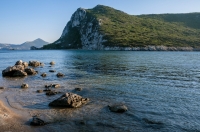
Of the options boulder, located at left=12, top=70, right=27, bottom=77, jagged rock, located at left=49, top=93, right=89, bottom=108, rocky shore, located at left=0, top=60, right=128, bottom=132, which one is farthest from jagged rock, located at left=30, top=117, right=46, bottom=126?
boulder, located at left=12, top=70, right=27, bottom=77

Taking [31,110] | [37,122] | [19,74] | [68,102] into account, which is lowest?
[31,110]

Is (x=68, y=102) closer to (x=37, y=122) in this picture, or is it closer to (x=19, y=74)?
(x=37, y=122)

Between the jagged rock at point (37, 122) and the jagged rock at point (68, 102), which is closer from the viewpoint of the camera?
the jagged rock at point (37, 122)

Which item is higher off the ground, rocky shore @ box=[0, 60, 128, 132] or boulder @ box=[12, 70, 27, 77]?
boulder @ box=[12, 70, 27, 77]

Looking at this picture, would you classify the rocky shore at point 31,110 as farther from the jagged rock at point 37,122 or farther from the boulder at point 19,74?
the boulder at point 19,74

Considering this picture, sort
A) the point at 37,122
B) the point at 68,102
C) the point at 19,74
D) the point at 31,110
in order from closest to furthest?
the point at 37,122 < the point at 31,110 < the point at 68,102 < the point at 19,74

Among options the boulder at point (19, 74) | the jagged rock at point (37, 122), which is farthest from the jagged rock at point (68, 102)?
the boulder at point (19, 74)

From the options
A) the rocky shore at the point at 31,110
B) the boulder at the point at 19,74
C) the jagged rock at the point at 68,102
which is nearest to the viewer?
the rocky shore at the point at 31,110

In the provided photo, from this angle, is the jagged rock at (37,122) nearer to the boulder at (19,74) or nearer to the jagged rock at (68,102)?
the jagged rock at (68,102)

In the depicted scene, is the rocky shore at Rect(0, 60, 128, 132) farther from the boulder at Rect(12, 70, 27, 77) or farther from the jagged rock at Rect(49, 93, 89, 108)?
the boulder at Rect(12, 70, 27, 77)

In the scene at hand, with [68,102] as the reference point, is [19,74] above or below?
above

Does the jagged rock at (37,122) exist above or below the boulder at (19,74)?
below

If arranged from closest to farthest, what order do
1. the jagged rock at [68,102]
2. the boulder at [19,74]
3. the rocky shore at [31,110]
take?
the rocky shore at [31,110], the jagged rock at [68,102], the boulder at [19,74]

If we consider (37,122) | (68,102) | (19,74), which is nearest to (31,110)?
(68,102)
